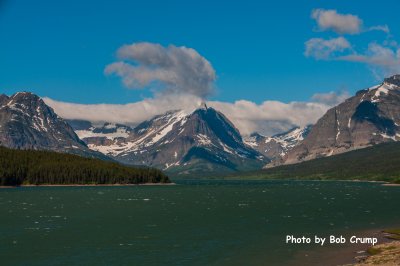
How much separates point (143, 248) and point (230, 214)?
213 feet

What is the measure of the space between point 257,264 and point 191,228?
43245 millimetres

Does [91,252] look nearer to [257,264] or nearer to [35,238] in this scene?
[35,238]

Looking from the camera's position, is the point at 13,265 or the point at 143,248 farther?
the point at 143,248

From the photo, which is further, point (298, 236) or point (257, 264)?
point (298, 236)

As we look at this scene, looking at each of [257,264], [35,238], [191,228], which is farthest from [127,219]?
[257,264]

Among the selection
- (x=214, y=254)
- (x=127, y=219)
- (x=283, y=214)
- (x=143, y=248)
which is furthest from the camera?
(x=283, y=214)

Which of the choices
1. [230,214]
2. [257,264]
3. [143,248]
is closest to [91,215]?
[230,214]

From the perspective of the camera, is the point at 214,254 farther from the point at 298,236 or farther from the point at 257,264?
the point at 298,236

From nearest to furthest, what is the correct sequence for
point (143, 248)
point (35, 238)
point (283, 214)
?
1. point (143, 248)
2. point (35, 238)
3. point (283, 214)

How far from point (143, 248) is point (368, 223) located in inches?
2327

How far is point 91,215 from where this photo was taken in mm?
147875

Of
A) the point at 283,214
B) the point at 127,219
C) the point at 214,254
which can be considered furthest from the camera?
the point at 283,214

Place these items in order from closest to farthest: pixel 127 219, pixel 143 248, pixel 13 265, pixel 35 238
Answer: pixel 13 265 → pixel 143 248 → pixel 35 238 → pixel 127 219

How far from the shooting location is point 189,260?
76750mm
